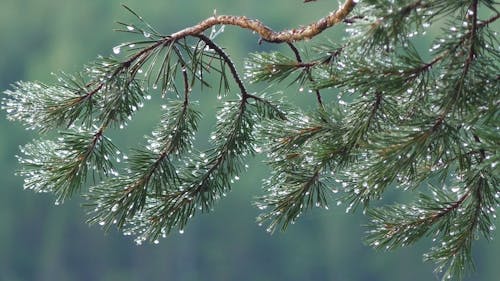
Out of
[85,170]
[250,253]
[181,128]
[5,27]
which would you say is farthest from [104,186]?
[5,27]

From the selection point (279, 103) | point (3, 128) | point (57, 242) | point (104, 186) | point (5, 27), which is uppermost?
point (5, 27)

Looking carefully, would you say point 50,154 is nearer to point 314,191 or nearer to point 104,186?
point 104,186

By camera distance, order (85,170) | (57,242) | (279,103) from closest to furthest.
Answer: (85,170) → (279,103) → (57,242)

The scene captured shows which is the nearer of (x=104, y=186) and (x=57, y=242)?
(x=104, y=186)

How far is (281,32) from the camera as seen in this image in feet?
2.91

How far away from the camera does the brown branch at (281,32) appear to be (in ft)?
2.59

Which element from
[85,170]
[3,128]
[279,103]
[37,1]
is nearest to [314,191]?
[279,103]

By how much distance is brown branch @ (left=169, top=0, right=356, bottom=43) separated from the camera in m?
0.79

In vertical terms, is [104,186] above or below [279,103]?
below

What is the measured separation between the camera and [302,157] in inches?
35.7

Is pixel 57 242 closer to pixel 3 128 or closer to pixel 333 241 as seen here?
pixel 3 128

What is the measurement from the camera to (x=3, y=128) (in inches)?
165

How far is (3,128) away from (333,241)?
1.88m

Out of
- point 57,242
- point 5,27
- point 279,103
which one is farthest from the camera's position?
A: point 5,27
